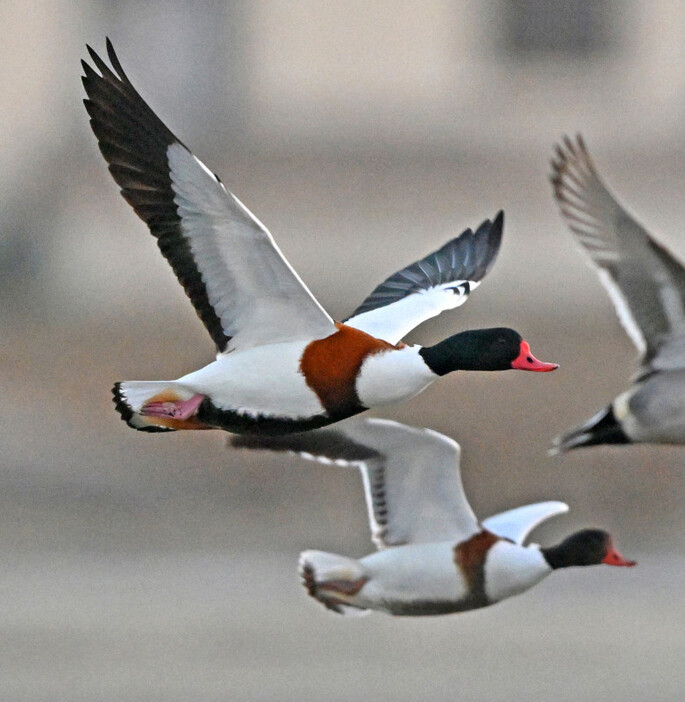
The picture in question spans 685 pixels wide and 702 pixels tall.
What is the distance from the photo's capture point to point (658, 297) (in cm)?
517

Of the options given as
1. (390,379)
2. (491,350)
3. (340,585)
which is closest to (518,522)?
(340,585)

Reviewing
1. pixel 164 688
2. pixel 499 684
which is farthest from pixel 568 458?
pixel 164 688

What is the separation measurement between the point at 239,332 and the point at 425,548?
133cm

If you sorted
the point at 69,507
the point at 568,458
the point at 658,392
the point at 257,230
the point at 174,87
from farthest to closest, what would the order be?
the point at 174,87, the point at 69,507, the point at 568,458, the point at 658,392, the point at 257,230

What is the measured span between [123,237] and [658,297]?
24.5 ft

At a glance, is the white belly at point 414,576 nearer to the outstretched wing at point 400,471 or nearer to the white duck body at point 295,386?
the outstretched wing at point 400,471

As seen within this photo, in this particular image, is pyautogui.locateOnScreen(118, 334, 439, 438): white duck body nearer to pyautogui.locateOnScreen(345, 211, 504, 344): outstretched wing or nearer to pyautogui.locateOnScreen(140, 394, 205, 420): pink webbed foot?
pyautogui.locateOnScreen(140, 394, 205, 420): pink webbed foot

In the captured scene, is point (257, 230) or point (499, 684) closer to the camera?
point (257, 230)

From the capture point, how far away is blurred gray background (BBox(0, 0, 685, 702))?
11430mm

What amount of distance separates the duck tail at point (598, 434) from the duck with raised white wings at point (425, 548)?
75cm

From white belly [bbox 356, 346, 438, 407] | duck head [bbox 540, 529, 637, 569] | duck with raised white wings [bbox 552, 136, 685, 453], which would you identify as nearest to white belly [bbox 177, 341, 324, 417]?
white belly [bbox 356, 346, 438, 407]

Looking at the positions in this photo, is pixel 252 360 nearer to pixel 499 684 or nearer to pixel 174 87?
pixel 499 684

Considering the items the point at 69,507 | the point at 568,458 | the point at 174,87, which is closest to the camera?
the point at 568,458

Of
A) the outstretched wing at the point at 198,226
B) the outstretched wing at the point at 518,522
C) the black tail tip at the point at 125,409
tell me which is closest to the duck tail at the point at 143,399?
the black tail tip at the point at 125,409
